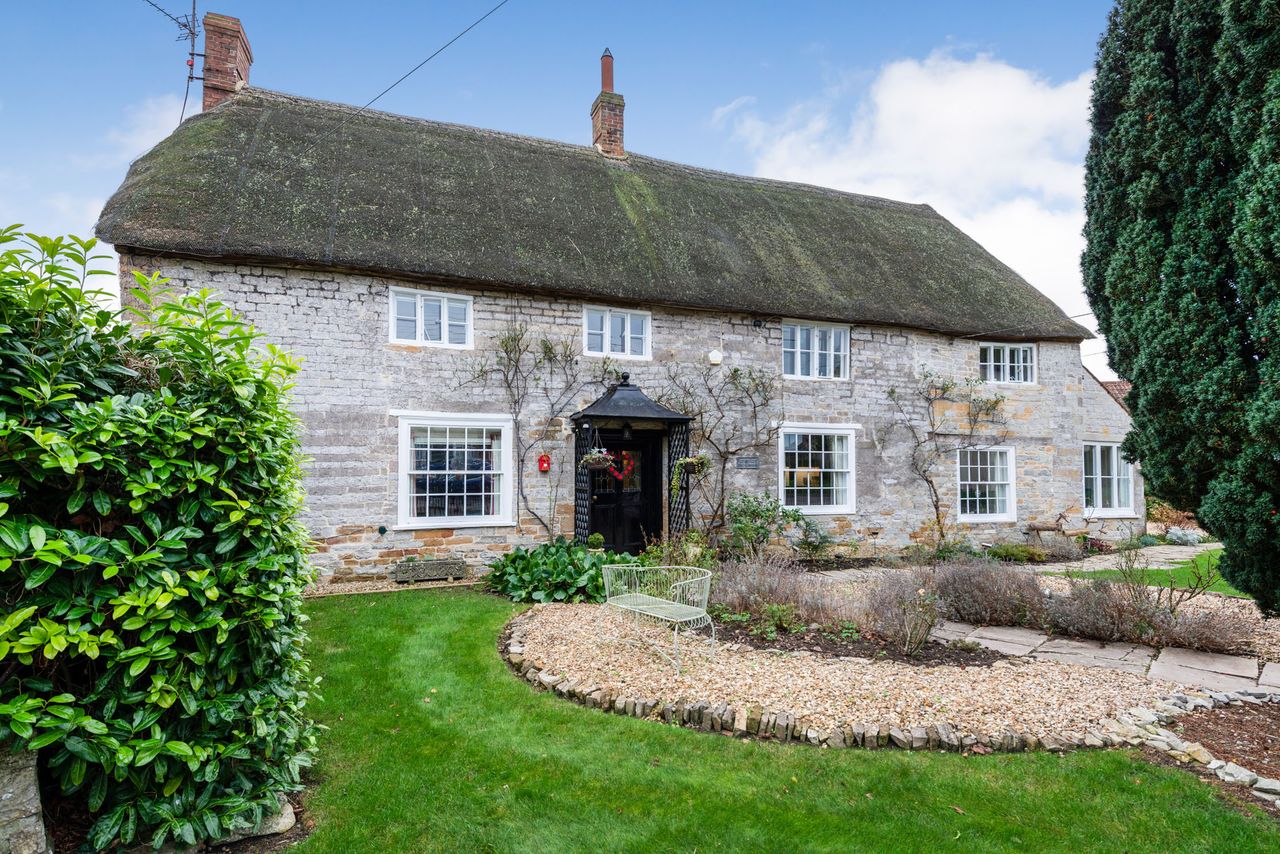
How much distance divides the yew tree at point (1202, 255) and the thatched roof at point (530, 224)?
6.90 meters

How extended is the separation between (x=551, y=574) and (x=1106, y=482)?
45.6ft

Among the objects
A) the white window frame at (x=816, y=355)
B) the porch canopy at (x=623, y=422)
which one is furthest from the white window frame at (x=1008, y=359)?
the porch canopy at (x=623, y=422)

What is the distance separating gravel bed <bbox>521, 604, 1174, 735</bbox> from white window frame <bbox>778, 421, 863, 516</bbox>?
6522 millimetres

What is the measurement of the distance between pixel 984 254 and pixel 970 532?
7629 mm

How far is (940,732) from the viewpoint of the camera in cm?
438

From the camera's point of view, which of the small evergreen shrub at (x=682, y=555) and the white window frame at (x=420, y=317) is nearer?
the small evergreen shrub at (x=682, y=555)

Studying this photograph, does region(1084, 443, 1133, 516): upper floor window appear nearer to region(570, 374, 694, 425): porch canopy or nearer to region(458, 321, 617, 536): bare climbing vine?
region(570, 374, 694, 425): porch canopy

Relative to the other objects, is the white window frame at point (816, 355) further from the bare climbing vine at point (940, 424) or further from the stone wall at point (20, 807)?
the stone wall at point (20, 807)

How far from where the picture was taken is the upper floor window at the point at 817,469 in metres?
12.7

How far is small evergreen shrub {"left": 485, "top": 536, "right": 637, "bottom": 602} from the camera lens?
8.52 meters

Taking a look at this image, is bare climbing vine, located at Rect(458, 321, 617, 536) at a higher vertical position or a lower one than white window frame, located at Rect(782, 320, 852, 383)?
lower

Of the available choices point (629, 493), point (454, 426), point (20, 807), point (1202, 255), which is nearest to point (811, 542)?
point (629, 493)

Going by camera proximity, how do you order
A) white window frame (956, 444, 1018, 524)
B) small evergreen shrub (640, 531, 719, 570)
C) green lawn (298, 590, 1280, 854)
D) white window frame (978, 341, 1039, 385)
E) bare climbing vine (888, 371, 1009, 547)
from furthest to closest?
white window frame (978, 341, 1039, 385), white window frame (956, 444, 1018, 524), bare climbing vine (888, 371, 1009, 547), small evergreen shrub (640, 531, 719, 570), green lawn (298, 590, 1280, 854)

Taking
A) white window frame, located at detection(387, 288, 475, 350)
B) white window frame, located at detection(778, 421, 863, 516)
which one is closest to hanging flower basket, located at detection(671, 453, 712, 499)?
white window frame, located at detection(778, 421, 863, 516)
